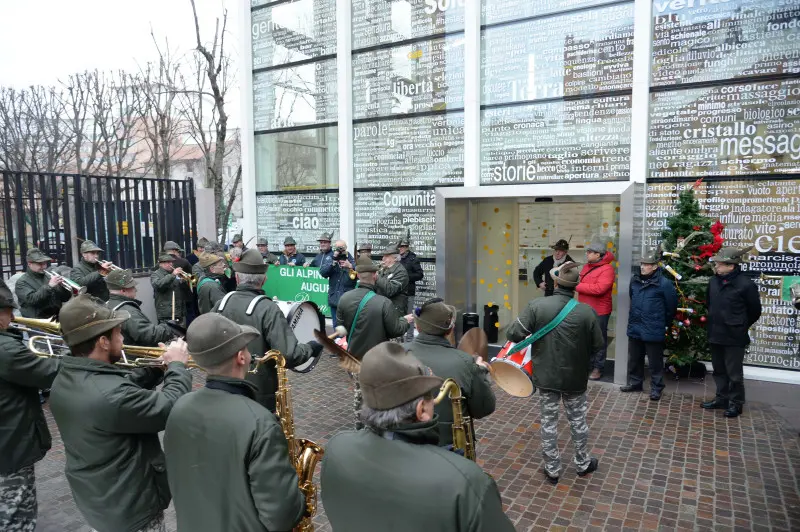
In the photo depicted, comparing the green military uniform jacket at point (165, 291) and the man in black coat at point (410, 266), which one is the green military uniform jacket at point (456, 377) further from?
the green military uniform jacket at point (165, 291)

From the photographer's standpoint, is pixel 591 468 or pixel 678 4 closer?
pixel 591 468

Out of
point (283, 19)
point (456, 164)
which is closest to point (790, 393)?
point (456, 164)

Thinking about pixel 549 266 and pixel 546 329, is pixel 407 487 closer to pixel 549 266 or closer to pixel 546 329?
pixel 546 329

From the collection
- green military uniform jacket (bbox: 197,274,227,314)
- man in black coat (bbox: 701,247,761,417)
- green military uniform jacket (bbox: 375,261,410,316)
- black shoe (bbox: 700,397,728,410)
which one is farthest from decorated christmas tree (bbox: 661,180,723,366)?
green military uniform jacket (bbox: 197,274,227,314)

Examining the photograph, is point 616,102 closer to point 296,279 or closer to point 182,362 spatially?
point 296,279

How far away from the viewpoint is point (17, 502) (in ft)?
13.5

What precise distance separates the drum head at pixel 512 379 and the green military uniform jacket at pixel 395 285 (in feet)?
13.2

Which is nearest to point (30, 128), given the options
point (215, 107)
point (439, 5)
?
point (215, 107)

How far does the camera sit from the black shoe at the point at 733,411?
729 cm

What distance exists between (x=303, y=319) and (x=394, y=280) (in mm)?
3554

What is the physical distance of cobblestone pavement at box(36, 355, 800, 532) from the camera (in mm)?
5000

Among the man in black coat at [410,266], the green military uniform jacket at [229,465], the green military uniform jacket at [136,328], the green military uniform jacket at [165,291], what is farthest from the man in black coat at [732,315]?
the green military uniform jacket at [165,291]

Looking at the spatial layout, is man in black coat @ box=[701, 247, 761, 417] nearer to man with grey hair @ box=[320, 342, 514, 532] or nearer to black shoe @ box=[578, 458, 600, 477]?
black shoe @ box=[578, 458, 600, 477]

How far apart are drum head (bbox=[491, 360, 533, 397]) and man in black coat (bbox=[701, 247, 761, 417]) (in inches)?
Answer: 170
